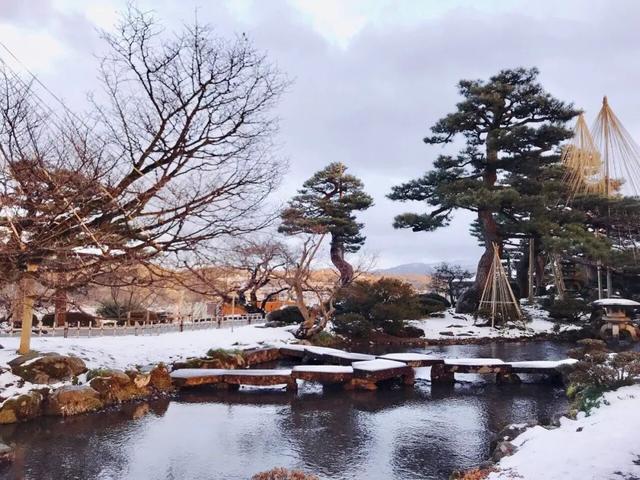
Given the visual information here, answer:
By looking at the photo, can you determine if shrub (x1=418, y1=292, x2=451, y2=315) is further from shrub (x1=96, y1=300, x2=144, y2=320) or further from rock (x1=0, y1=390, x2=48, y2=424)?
rock (x1=0, y1=390, x2=48, y2=424)

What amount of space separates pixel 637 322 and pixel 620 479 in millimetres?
15398

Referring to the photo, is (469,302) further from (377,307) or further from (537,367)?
(537,367)

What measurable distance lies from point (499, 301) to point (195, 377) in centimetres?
1230

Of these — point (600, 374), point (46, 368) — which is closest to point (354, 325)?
point (46, 368)

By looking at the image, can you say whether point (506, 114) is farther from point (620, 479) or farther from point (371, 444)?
point (620, 479)

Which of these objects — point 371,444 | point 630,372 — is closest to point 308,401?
point 371,444

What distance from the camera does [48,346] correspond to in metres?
9.48

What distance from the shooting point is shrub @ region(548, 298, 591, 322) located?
17422 millimetres

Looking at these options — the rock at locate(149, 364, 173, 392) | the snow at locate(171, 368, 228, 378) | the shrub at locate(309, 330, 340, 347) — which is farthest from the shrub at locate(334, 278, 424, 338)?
the rock at locate(149, 364, 173, 392)

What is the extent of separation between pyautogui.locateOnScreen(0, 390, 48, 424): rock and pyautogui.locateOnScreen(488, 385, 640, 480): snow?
6.63 m

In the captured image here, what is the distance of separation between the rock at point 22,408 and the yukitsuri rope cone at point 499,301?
47.5 ft

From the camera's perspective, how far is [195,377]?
9.34 metres

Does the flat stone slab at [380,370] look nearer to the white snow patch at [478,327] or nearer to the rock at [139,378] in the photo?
the rock at [139,378]

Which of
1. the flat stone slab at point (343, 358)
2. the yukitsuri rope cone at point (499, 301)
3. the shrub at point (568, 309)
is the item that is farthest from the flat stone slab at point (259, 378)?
the shrub at point (568, 309)
